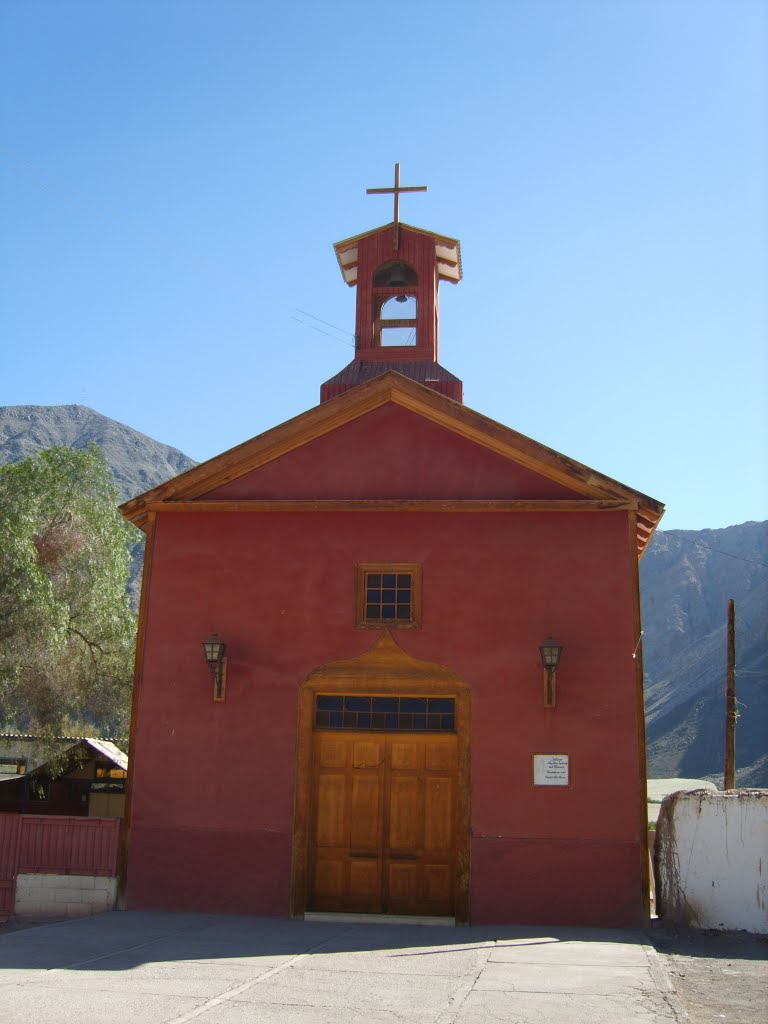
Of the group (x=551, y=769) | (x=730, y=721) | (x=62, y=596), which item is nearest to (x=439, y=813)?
(x=551, y=769)

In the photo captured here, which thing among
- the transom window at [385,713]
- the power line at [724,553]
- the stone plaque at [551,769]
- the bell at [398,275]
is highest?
the power line at [724,553]

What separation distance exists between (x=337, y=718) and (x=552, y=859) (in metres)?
2.97

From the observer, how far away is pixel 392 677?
1189 cm

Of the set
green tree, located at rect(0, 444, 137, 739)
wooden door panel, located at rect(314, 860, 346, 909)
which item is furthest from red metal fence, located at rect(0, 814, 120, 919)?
green tree, located at rect(0, 444, 137, 739)

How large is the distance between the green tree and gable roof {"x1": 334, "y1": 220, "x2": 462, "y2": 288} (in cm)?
745

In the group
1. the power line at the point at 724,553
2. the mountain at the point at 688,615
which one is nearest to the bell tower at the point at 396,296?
the mountain at the point at 688,615

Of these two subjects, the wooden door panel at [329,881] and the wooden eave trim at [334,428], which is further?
the wooden eave trim at [334,428]

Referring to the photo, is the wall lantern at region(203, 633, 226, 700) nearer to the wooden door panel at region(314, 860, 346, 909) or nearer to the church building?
the church building

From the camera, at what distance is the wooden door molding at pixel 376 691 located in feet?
37.6

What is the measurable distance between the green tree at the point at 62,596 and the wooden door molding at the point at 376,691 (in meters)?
8.95

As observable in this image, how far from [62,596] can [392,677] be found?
428 inches

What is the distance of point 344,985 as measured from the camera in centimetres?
774

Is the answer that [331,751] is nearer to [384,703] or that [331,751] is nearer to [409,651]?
[384,703]

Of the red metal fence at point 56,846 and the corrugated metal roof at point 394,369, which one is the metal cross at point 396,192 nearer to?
the corrugated metal roof at point 394,369
